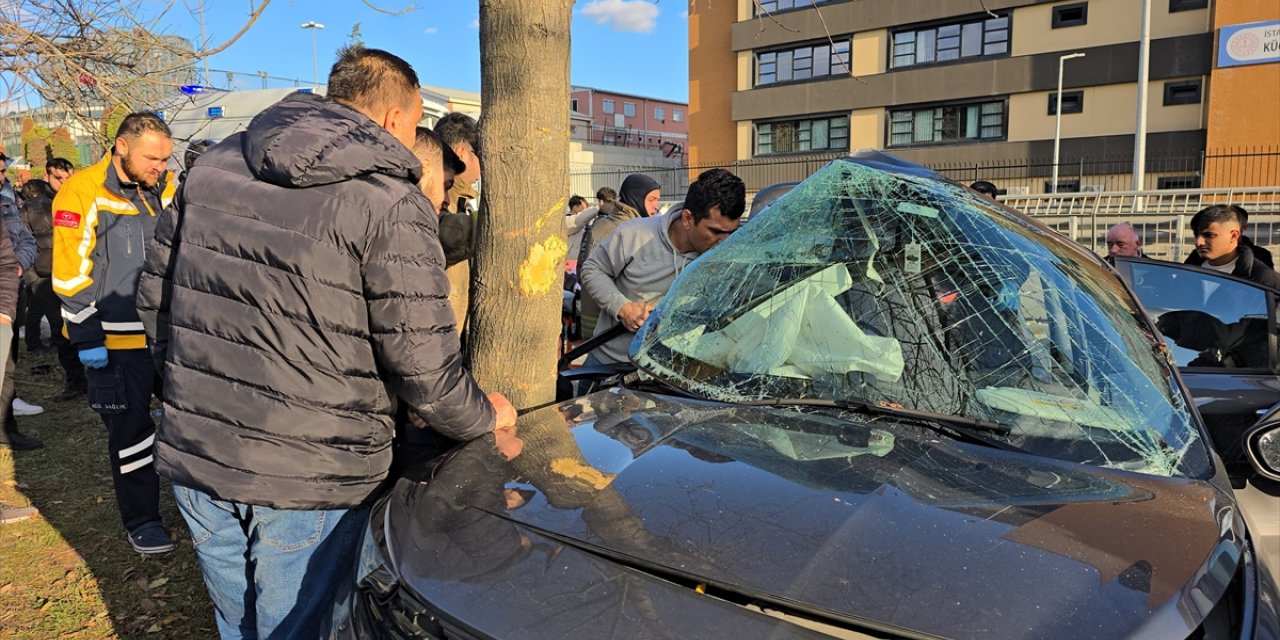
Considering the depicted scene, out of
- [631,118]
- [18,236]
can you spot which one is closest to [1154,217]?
[18,236]

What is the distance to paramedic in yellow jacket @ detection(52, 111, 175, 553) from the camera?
3.51m

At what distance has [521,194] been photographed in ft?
8.92

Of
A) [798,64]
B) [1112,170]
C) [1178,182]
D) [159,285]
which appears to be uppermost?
[798,64]

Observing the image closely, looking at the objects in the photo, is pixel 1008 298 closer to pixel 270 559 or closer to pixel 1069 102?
pixel 270 559

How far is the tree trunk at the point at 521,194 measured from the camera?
267 centimetres

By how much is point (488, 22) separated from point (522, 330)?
108 cm

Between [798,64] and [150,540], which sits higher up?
[798,64]

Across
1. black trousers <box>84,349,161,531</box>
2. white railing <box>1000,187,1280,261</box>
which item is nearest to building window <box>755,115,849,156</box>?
white railing <box>1000,187,1280,261</box>

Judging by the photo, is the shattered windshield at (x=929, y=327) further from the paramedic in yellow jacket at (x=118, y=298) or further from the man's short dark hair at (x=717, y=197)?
the paramedic in yellow jacket at (x=118, y=298)

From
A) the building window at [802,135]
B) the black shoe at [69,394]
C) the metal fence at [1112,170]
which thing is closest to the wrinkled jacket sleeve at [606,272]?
the black shoe at [69,394]

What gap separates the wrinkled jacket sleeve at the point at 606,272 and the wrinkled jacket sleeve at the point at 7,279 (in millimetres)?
2857

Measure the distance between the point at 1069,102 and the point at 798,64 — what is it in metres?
9.81

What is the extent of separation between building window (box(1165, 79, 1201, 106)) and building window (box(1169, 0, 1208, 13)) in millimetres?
2155

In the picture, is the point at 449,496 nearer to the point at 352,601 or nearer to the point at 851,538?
the point at 352,601
